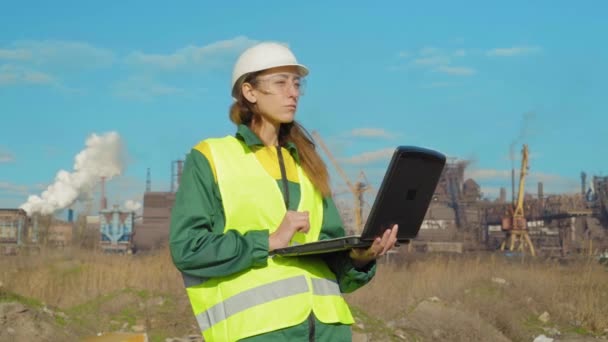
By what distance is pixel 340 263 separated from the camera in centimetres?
291

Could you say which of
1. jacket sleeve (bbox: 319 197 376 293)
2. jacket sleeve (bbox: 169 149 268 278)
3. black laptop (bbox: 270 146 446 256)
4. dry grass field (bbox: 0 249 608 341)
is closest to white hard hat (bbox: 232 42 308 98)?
jacket sleeve (bbox: 169 149 268 278)

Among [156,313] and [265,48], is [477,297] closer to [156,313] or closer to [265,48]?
[156,313]

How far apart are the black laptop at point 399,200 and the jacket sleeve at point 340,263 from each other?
246 mm

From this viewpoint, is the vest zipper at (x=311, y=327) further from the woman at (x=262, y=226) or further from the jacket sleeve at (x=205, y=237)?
the jacket sleeve at (x=205, y=237)

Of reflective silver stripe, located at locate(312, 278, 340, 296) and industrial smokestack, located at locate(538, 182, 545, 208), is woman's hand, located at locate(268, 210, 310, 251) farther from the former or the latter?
industrial smokestack, located at locate(538, 182, 545, 208)

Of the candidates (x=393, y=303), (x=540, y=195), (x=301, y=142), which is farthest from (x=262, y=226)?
(x=540, y=195)

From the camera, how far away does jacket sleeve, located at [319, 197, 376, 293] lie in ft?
9.48

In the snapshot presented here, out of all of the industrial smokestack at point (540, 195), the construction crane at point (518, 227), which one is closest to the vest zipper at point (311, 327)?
the construction crane at point (518, 227)

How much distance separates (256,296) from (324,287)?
25cm

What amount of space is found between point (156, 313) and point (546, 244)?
75.5 m

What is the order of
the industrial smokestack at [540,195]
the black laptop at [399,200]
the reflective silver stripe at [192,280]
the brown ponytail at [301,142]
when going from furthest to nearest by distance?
the industrial smokestack at [540,195]
the brown ponytail at [301,142]
the reflective silver stripe at [192,280]
the black laptop at [399,200]

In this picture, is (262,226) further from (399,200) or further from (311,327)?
(399,200)

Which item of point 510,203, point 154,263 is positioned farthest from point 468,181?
point 154,263

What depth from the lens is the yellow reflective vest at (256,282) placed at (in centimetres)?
265
